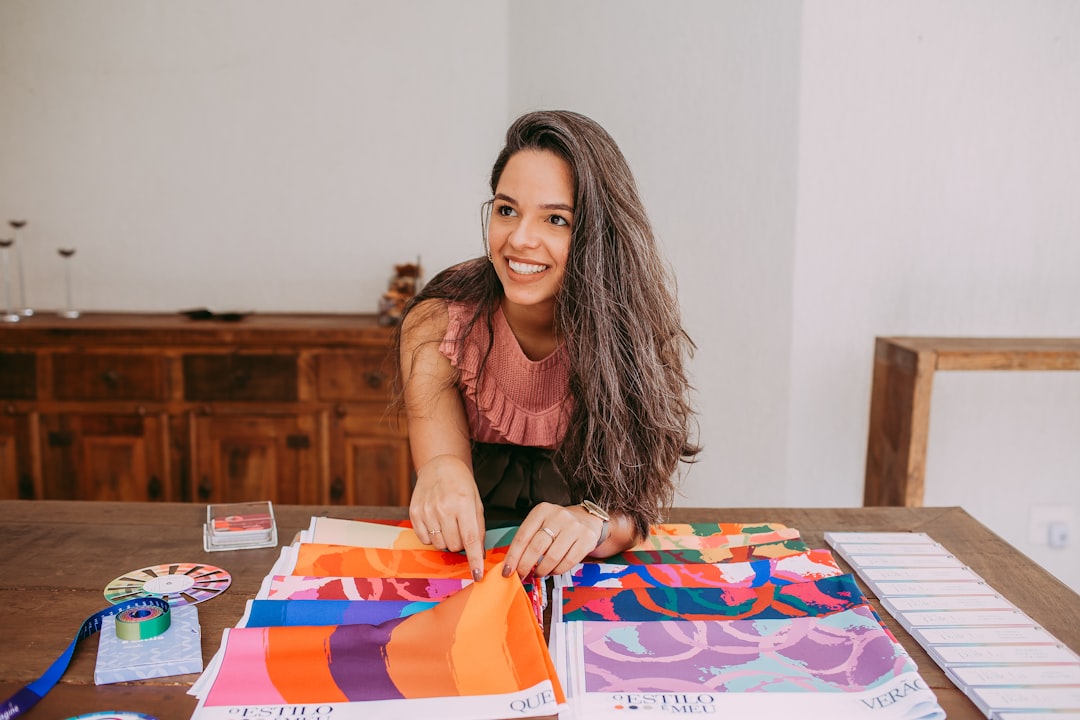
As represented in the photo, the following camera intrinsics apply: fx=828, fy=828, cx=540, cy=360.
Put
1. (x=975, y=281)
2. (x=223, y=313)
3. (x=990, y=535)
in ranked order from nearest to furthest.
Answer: (x=990, y=535) < (x=975, y=281) < (x=223, y=313)

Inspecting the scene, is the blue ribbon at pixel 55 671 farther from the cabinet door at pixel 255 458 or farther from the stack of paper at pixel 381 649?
the cabinet door at pixel 255 458

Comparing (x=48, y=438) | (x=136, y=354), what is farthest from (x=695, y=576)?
(x=48, y=438)

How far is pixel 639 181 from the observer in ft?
9.30

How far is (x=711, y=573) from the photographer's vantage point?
115 cm

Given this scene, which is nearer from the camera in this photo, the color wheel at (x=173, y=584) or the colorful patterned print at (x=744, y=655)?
the colorful patterned print at (x=744, y=655)

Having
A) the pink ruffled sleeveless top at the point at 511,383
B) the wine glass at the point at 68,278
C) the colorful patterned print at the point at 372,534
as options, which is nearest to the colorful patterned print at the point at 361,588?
the colorful patterned print at the point at 372,534

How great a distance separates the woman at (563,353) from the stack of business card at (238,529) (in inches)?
9.4

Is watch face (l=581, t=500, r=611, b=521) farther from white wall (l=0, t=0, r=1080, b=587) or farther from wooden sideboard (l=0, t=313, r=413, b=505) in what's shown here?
wooden sideboard (l=0, t=313, r=413, b=505)

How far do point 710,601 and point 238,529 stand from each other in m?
0.72

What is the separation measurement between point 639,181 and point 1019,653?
2.12 m

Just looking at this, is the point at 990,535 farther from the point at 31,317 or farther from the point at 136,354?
the point at 31,317

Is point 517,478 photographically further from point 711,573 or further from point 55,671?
point 55,671

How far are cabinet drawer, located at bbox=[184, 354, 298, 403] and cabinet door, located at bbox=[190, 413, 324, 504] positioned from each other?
0.24 feet

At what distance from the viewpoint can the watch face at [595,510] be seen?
123 cm
